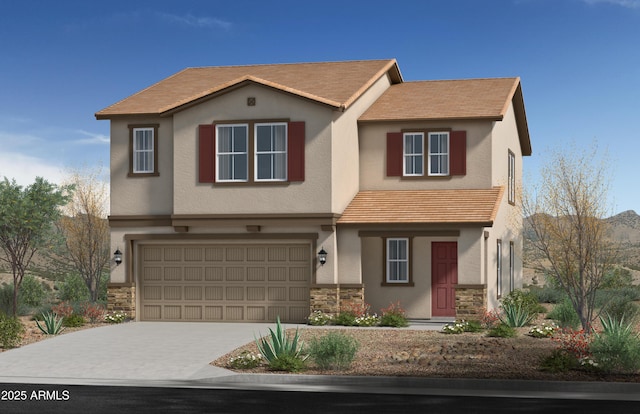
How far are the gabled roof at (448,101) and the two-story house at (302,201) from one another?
0.32 ft

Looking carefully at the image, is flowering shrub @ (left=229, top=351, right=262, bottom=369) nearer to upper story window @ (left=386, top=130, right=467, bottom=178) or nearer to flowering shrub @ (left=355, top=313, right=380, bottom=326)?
flowering shrub @ (left=355, top=313, right=380, bottom=326)

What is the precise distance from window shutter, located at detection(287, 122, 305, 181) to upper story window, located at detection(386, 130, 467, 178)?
3.82 m

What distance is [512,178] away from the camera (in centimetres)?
3247

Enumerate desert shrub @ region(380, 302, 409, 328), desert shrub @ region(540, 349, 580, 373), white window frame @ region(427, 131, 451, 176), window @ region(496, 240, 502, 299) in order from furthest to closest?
window @ region(496, 240, 502, 299), white window frame @ region(427, 131, 451, 176), desert shrub @ region(380, 302, 409, 328), desert shrub @ region(540, 349, 580, 373)

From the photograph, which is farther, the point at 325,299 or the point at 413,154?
the point at 413,154

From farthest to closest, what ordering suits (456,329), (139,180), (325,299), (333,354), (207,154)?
(139,180)
(207,154)
(325,299)
(456,329)
(333,354)

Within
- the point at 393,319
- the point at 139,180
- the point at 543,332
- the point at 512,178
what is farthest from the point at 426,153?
the point at 139,180

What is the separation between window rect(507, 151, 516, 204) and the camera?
3172cm

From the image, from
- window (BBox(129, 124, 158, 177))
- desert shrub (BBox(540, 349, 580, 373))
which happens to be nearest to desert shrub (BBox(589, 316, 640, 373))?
desert shrub (BBox(540, 349, 580, 373))

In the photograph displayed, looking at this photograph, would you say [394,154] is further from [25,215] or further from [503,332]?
[25,215]

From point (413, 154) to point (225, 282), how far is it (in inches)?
280

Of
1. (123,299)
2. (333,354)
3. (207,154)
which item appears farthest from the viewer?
(123,299)

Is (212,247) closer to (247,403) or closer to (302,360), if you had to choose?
(302,360)

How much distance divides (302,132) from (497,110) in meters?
6.29
